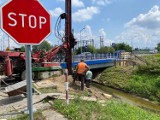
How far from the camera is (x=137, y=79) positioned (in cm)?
2567

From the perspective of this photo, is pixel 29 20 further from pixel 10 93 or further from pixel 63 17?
pixel 63 17

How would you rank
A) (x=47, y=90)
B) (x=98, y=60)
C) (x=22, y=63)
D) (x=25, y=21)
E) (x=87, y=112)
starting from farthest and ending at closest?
(x=98, y=60) → (x=22, y=63) → (x=47, y=90) → (x=87, y=112) → (x=25, y=21)

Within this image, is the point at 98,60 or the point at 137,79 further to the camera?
the point at 98,60

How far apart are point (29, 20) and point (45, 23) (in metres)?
0.27

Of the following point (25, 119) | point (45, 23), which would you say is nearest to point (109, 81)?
point (25, 119)

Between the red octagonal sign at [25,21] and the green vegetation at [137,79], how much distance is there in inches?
676

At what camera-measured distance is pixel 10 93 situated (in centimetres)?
1025

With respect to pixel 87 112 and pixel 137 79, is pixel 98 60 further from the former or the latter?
pixel 87 112

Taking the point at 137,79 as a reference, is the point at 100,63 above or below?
above

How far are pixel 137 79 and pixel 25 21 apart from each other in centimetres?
2304

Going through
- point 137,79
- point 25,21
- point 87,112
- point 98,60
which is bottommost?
point 137,79

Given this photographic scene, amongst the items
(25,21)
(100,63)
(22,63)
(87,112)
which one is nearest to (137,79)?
(100,63)

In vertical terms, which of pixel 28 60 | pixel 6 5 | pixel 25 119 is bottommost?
pixel 25 119

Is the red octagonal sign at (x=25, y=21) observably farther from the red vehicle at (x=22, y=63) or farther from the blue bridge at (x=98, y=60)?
the blue bridge at (x=98, y=60)
